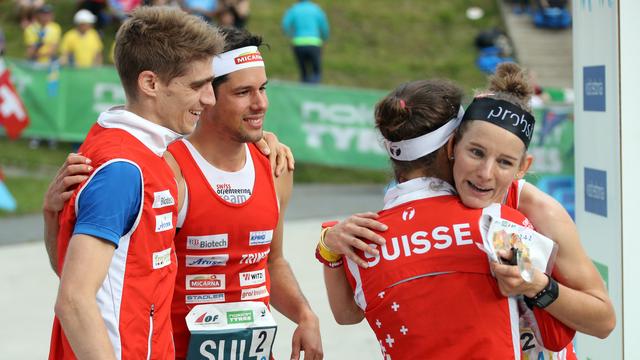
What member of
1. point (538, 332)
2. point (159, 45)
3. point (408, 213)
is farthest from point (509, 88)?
point (159, 45)

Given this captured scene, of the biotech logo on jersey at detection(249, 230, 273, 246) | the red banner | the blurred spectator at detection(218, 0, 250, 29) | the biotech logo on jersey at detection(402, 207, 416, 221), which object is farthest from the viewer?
the blurred spectator at detection(218, 0, 250, 29)

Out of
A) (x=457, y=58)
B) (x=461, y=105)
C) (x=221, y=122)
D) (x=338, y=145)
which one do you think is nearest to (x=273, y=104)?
(x=338, y=145)

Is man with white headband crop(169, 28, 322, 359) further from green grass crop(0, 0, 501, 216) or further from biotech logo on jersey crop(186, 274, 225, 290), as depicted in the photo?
green grass crop(0, 0, 501, 216)

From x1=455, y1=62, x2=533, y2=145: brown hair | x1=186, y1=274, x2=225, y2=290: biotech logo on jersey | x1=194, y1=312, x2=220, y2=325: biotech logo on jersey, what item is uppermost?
x1=455, y1=62, x2=533, y2=145: brown hair

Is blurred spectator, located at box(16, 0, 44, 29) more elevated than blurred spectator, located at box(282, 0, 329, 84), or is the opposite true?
blurred spectator, located at box(16, 0, 44, 29)

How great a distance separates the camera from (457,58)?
19.9 metres

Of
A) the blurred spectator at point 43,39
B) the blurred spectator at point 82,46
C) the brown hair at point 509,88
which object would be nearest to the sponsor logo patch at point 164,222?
the brown hair at point 509,88

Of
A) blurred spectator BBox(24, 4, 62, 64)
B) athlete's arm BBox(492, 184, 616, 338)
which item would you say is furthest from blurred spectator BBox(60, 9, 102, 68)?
athlete's arm BBox(492, 184, 616, 338)

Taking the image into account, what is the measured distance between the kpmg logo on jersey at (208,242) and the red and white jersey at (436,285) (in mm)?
849

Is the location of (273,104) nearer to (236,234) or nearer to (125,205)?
(236,234)

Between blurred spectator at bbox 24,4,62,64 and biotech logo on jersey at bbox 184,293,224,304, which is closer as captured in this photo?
biotech logo on jersey at bbox 184,293,224,304

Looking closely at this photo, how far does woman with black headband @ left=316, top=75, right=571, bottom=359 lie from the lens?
268 cm

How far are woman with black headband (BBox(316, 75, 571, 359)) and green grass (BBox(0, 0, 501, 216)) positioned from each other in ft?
41.1

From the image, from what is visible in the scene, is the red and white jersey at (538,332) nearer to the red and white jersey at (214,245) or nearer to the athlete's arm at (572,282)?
the athlete's arm at (572,282)
